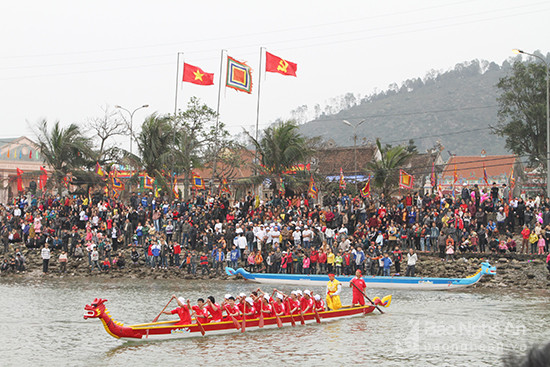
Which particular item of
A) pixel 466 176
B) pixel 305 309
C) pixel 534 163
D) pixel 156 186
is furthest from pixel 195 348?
pixel 466 176

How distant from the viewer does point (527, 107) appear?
49.9 meters

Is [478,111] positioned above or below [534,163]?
above

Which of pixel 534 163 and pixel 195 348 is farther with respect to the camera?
pixel 534 163

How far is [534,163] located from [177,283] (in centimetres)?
3595

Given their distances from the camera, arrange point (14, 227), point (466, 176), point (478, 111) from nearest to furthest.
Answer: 1. point (14, 227)
2. point (466, 176)
3. point (478, 111)

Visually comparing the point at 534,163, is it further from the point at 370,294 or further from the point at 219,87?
the point at 370,294

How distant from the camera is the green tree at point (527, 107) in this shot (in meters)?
48.7

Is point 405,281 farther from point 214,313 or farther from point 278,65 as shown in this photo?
point 278,65

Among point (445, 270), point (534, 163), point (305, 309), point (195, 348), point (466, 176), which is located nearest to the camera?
point (195, 348)

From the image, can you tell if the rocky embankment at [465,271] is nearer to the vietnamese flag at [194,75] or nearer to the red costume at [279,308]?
the red costume at [279,308]

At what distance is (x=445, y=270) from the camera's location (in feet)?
102

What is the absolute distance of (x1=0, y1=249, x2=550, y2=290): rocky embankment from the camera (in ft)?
96.7

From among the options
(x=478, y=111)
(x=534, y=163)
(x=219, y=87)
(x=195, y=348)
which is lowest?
(x=195, y=348)

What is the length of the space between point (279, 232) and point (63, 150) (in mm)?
23432
